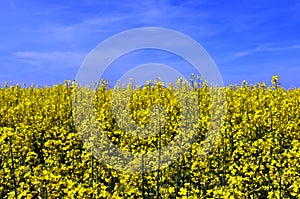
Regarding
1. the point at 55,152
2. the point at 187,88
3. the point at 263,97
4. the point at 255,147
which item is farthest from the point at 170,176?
the point at 187,88

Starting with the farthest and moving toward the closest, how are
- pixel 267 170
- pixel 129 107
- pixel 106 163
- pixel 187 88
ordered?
1. pixel 187 88
2. pixel 129 107
3. pixel 106 163
4. pixel 267 170

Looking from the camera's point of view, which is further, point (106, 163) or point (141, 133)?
point (141, 133)

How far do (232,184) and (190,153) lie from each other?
6.88 ft

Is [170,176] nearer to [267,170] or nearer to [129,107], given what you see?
[267,170]

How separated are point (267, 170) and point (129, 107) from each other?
703 cm

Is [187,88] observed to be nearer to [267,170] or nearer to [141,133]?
[141,133]

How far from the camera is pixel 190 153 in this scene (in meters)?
7.55

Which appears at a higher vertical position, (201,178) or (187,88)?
(187,88)

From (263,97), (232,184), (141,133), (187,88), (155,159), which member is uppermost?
(187,88)

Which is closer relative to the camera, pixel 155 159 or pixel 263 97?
pixel 155 159

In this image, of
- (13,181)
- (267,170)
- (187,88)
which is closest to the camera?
(13,181)

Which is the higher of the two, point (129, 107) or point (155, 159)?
point (129, 107)

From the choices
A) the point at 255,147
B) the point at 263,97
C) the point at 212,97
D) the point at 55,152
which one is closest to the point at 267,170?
the point at 255,147

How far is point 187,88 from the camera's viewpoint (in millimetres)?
14781
